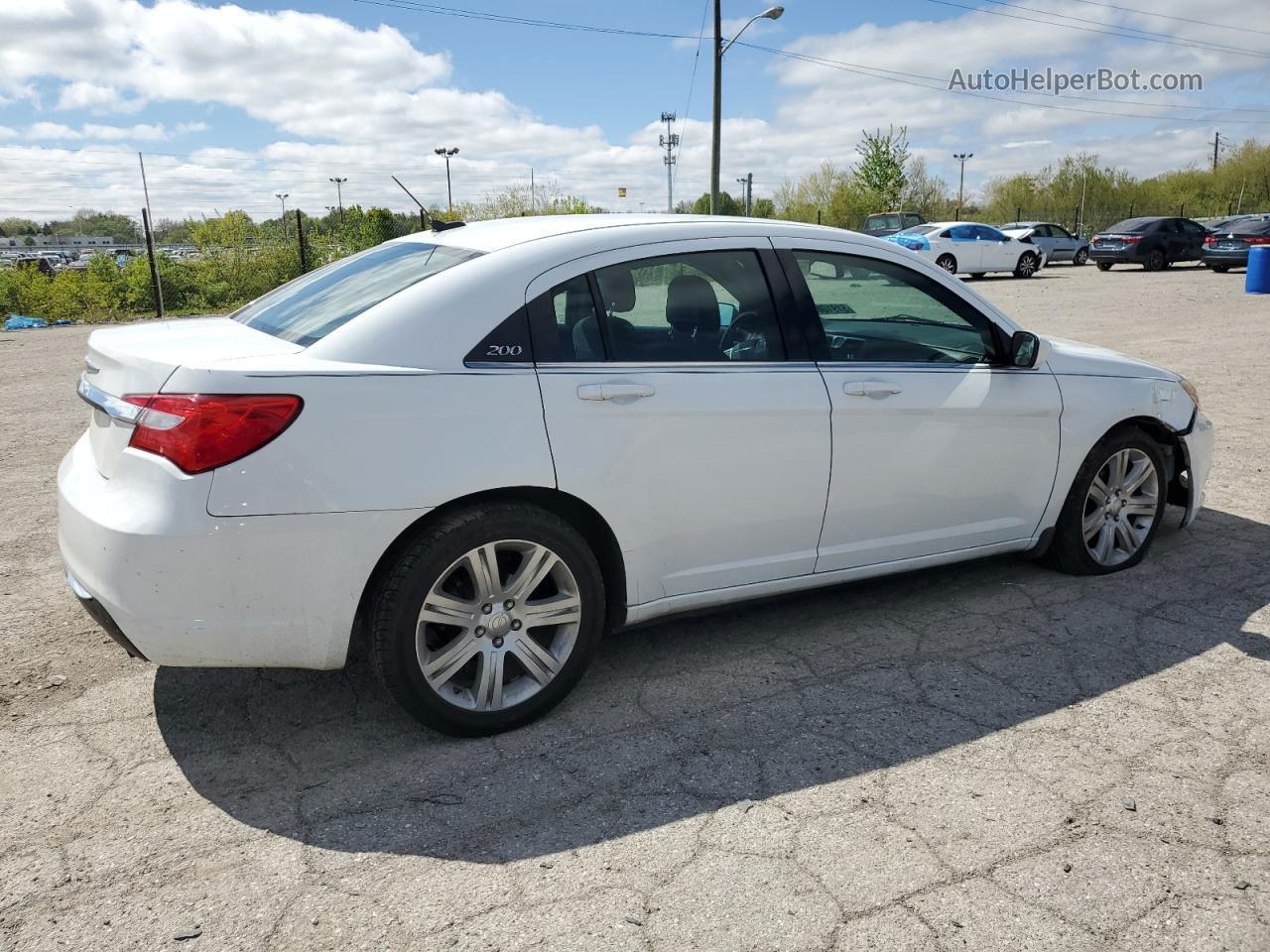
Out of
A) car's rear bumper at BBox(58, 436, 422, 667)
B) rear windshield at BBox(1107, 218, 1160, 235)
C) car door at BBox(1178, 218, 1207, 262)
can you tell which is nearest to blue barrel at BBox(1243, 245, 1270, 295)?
rear windshield at BBox(1107, 218, 1160, 235)

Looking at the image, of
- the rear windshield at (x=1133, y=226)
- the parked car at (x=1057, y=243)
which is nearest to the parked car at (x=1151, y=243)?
the rear windshield at (x=1133, y=226)

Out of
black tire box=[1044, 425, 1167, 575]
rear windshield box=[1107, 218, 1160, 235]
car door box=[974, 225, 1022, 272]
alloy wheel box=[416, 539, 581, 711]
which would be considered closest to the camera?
alloy wheel box=[416, 539, 581, 711]

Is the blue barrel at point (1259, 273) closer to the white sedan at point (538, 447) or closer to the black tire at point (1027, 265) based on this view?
the black tire at point (1027, 265)

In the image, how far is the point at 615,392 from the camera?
332 centimetres

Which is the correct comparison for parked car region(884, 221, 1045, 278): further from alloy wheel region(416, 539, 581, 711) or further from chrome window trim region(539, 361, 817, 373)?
alloy wheel region(416, 539, 581, 711)

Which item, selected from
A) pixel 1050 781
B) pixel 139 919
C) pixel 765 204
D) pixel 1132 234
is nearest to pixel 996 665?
pixel 1050 781

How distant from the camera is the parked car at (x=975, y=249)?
1058 inches

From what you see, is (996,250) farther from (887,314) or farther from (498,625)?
(498,625)

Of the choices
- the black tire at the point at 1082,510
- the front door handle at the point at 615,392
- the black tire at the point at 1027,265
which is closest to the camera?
the front door handle at the point at 615,392

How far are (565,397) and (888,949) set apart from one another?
181cm

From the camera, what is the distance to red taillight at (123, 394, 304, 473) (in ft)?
9.21

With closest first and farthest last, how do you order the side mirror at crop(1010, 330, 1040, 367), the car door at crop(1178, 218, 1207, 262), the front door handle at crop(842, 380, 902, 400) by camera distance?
1. the front door handle at crop(842, 380, 902, 400)
2. the side mirror at crop(1010, 330, 1040, 367)
3. the car door at crop(1178, 218, 1207, 262)

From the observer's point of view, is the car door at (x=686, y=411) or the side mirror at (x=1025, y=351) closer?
the car door at (x=686, y=411)

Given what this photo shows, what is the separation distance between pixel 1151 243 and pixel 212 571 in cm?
3217
